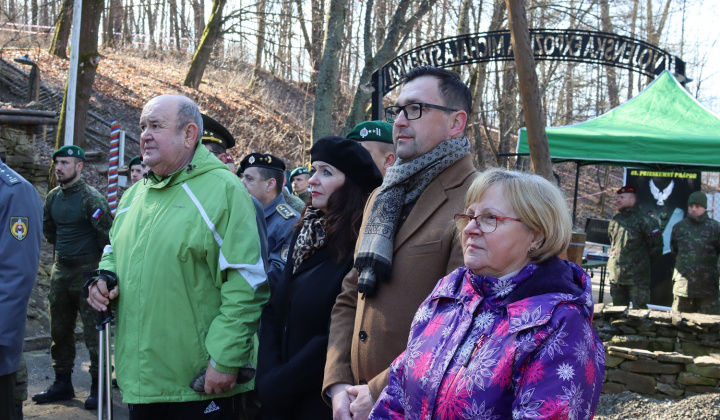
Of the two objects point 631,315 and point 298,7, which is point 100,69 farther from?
point 631,315

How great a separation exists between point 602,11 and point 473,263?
22387 millimetres

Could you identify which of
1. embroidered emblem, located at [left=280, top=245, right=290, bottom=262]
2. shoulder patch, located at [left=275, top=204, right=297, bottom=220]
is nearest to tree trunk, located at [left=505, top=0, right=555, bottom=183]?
→ shoulder patch, located at [left=275, top=204, right=297, bottom=220]

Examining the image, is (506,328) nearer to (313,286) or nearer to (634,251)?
(313,286)

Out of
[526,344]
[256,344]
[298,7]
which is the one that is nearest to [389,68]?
[256,344]

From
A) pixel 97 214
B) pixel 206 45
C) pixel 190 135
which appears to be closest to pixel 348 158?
pixel 190 135

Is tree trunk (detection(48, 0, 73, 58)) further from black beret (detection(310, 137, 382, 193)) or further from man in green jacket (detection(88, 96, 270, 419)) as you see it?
black beret (detection(310, 137, 382, 193))

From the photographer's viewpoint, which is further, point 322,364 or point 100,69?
point 100,69

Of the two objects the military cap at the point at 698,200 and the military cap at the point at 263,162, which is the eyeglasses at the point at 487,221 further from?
the military cap at the point at 698,200

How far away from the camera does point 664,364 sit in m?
5.95

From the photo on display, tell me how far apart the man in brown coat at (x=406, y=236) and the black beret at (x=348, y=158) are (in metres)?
0.53

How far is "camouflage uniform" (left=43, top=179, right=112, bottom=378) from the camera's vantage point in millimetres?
6004

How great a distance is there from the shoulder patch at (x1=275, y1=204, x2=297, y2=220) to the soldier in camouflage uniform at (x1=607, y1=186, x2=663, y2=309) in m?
6.66

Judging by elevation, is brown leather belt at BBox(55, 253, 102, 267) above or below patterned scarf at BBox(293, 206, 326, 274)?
below

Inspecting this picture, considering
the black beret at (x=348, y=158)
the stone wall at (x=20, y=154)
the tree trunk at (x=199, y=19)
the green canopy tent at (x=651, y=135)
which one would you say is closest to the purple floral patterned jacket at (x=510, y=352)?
the black beret at (x=348, y=158)
